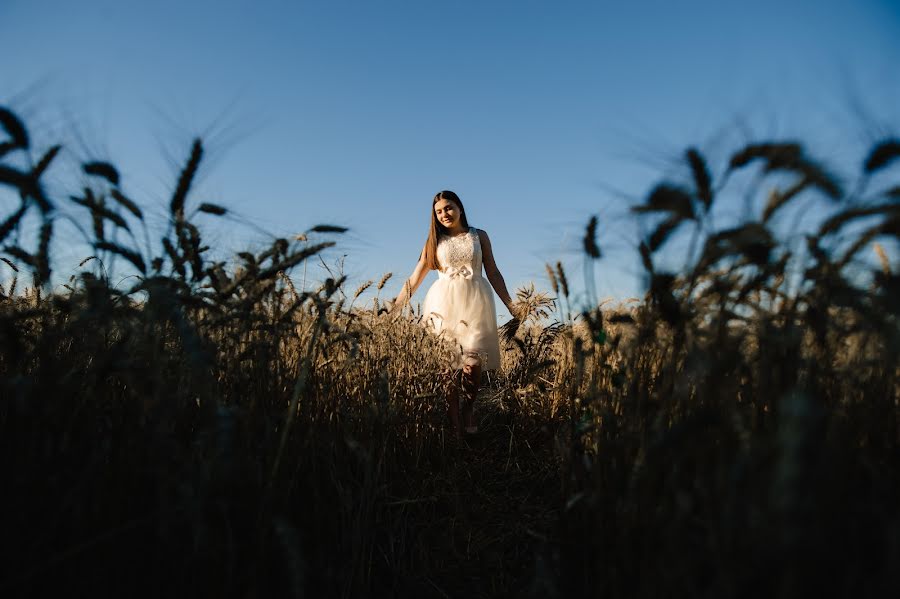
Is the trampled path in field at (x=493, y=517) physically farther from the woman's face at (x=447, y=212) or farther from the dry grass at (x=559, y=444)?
the woman's face at (x=447, y=212)

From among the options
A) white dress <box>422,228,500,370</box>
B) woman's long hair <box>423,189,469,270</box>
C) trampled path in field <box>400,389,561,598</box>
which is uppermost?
woman's long hair <box>423,189,469,270</box>

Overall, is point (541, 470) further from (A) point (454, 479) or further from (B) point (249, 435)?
(B) point (249, 435)

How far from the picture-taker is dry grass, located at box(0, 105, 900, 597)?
108 cm

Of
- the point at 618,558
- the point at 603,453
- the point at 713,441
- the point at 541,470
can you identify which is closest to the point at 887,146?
the point at 713,441

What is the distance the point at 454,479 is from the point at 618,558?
1.91 m

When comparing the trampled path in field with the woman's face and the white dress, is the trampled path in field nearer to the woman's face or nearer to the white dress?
the white dress

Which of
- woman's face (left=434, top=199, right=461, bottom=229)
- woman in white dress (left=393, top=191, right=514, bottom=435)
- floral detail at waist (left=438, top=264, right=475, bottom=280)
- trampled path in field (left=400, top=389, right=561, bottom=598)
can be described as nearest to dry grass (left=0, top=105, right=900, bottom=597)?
trampled path in field (left=400, top=389, right=561, bottom=598)

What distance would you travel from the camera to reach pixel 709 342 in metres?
1.59

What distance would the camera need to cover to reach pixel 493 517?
2.88 meters

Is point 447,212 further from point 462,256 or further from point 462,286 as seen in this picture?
point 462,286

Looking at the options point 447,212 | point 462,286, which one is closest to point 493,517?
point 462,286

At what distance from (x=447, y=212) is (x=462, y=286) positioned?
2.27 ft

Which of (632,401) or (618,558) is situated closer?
(618,558)

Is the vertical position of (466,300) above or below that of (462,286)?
below
